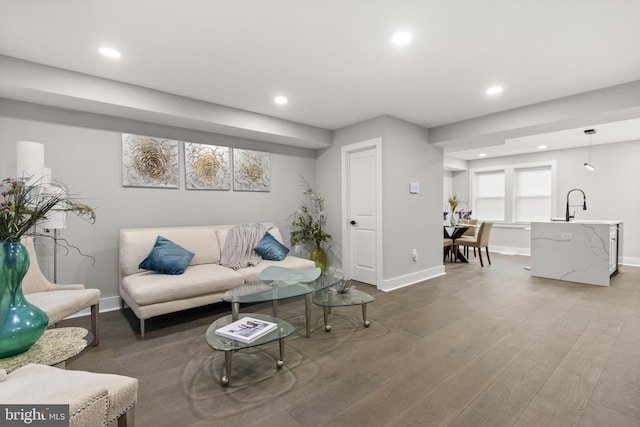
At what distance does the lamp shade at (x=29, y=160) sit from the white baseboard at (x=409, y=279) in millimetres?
3954

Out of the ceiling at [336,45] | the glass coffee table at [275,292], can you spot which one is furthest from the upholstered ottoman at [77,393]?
the ceiling at [336,45]

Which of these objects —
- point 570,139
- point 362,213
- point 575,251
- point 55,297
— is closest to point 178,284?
point 55,297

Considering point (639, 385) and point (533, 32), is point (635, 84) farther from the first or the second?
point (639, 385)

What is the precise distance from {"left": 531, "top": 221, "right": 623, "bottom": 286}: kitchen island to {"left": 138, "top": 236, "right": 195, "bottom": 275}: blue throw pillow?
529 centimetres

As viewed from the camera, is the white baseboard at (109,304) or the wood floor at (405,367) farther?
the white baseboard at (109,304)

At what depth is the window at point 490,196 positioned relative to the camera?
7551 millimetres

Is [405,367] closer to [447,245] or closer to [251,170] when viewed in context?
[251,170]

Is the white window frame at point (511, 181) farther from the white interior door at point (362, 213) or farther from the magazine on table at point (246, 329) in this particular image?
the magazine on table at point (246, 329)

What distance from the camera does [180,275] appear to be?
9.82 feet

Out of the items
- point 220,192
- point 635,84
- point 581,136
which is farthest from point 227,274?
point 581,136

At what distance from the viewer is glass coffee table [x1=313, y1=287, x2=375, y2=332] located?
8.93 ft

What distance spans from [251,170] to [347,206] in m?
1.61

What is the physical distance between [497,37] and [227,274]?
3220mm

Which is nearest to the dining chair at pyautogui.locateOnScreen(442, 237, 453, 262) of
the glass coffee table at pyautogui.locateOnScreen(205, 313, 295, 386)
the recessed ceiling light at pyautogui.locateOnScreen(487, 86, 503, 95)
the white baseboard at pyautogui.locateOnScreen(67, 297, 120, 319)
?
the recessed ceiling light at pyautogui.locateOnScreen(487, 86, 503, 95)
